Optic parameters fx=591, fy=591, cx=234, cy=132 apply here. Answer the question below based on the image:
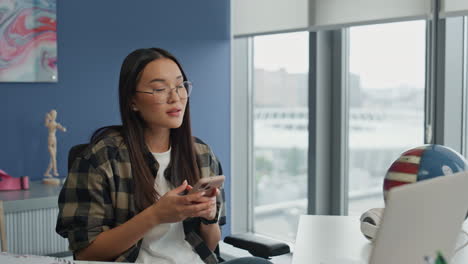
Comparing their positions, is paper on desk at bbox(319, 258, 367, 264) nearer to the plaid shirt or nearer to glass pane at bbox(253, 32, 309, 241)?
the plaid shirt

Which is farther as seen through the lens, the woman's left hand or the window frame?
the window frame

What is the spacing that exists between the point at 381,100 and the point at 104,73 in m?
1.73

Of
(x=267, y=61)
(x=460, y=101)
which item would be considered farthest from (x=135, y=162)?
(x=267, y=61)

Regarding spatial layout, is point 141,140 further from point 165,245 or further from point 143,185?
point 165,245

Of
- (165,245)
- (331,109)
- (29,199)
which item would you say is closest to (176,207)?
(165,245)

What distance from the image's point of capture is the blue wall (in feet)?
11.0

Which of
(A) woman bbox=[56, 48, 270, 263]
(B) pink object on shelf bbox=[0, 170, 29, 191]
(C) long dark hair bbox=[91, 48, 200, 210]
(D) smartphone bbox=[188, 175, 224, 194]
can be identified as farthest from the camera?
(B) pink object on shelf bbox=[0, 170, 29, 191]

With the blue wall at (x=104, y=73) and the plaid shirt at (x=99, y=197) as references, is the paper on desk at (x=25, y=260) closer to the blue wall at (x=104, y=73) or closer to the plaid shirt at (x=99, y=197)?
the plaid shirt at (x=99, y=197)

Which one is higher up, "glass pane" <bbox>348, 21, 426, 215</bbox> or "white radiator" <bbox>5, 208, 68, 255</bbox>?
"glass pane" <bbox>348, 21, 426, 215</bbox>

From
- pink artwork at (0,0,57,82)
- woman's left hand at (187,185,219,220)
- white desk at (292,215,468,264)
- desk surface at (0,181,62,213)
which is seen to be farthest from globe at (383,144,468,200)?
pink artwork at (0,0,57,82)

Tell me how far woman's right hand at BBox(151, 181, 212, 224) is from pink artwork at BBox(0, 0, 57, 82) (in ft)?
6.45

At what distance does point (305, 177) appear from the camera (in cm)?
417

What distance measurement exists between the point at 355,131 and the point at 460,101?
2.66 feet

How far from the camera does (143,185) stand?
1814 millimetres
